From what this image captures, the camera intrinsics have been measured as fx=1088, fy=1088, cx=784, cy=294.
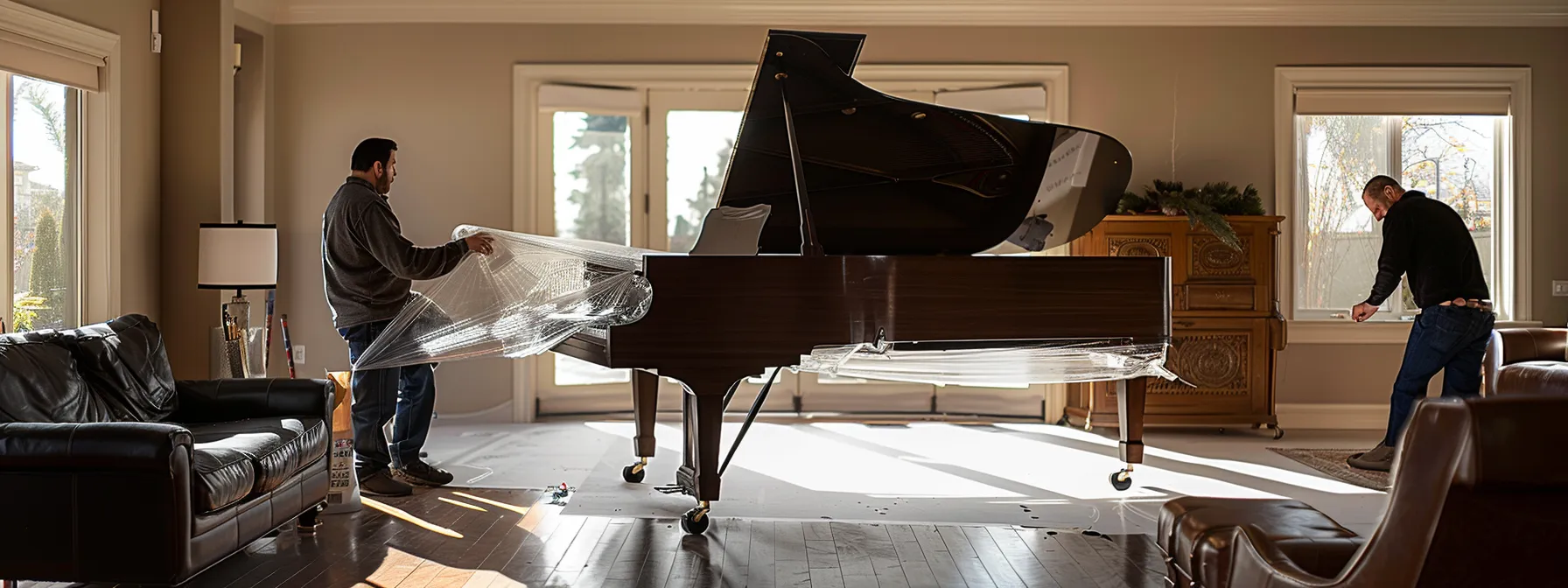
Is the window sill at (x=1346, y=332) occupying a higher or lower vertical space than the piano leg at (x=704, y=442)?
higher

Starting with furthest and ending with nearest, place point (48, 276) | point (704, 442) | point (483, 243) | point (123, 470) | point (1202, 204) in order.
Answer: point (1202, 204) → point (48, 276) → point (483, 243) → point (704, 442) → point (123, 470)

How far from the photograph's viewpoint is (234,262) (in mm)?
4398

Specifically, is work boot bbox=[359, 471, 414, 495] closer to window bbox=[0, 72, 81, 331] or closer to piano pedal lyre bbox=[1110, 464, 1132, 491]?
window bbox=[0, 72, 81, 331]

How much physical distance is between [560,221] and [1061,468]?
3.01 meters

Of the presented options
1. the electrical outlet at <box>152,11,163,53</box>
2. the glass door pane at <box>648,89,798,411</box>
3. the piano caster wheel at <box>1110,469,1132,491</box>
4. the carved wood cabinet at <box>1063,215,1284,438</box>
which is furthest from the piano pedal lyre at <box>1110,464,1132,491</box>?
the electrical outlet at <box>152,11,163,53</box>

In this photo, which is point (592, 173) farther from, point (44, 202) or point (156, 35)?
point (44, 202)

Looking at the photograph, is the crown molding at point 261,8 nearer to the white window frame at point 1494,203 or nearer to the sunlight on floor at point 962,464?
the sunlight on floor at point 962,464

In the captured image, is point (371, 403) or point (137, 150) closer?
point (371, 403)

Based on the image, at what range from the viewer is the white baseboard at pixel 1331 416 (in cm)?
601

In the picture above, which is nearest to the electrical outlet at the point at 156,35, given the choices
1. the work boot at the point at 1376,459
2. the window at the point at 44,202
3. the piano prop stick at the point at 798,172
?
the window at the point at 44,202

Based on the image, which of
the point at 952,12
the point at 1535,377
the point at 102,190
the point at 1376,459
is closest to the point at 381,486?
the point at 102,190

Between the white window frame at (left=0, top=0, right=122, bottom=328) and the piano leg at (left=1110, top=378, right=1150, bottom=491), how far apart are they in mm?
Answer: 4022

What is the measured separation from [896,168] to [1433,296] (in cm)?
275

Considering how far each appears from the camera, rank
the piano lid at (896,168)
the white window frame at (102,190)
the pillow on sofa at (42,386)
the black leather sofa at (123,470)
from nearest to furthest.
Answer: the black leather sofa at (123,470) → the pillow on sofa at (42,386) → the piano lid at (896,168) → the white window frame at (102,190)
